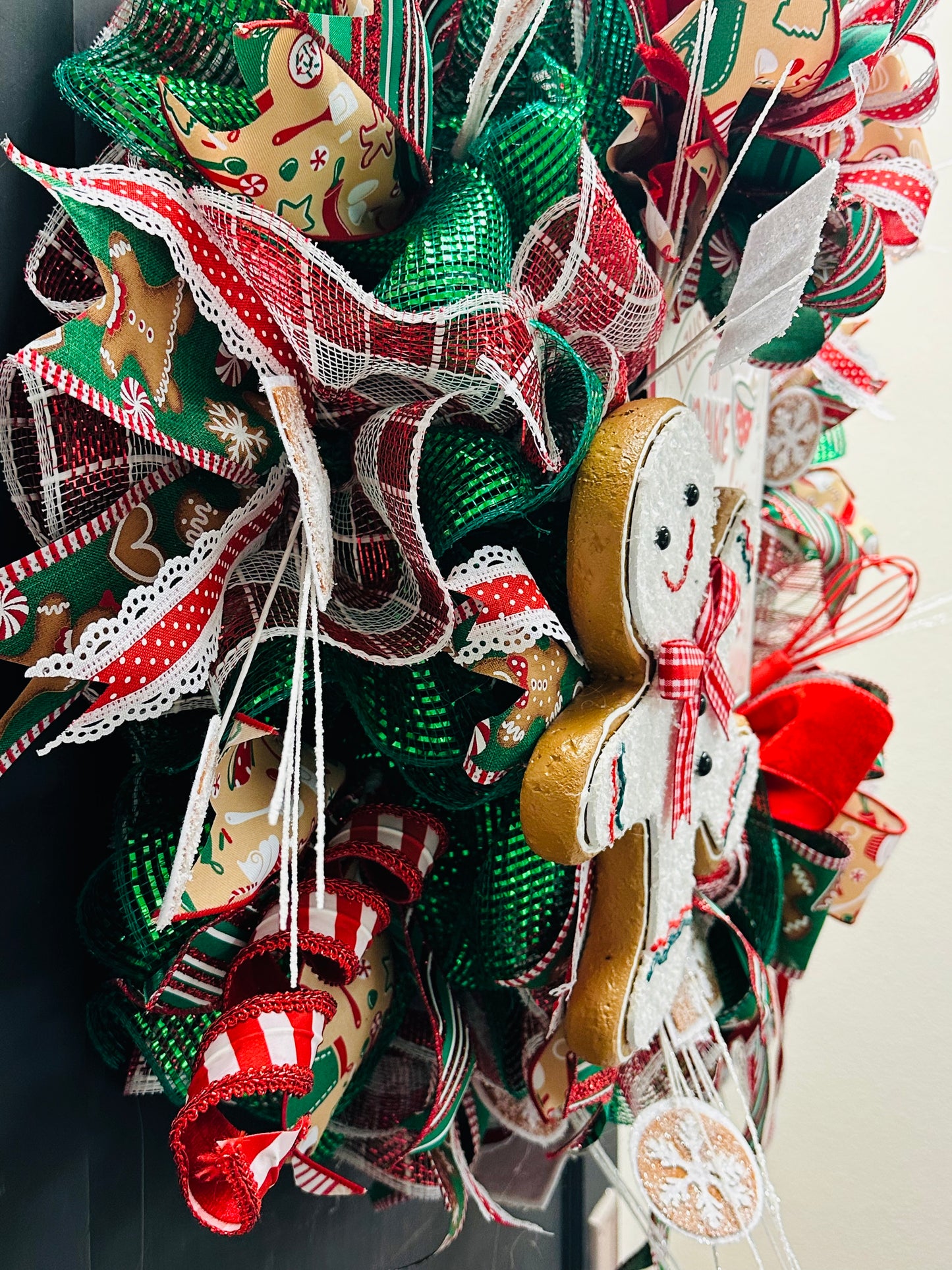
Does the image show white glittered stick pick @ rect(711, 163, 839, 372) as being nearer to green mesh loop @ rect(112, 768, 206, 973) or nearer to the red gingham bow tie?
the red gingham bow tie

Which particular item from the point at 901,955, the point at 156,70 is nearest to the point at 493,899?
the point at 156,70

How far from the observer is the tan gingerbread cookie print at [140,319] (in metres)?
0.28

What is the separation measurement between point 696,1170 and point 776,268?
37 cm

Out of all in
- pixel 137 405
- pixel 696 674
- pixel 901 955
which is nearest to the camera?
pixel 137 405

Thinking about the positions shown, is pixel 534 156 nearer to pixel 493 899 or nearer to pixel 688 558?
pixel 688 558

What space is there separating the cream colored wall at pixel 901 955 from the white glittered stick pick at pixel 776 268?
78 cm

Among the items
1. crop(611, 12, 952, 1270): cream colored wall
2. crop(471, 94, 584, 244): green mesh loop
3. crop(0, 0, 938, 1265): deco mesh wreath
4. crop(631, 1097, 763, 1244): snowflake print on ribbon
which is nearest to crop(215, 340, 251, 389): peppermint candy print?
crop(0, 0, 938, 1265): deco mesh wreath

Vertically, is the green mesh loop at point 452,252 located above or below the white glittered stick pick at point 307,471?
above

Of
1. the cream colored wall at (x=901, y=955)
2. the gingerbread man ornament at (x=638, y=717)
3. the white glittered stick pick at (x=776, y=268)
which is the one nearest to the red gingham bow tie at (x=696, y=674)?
the gingerbread man ornament at (x=638, y=717)

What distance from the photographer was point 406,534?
0.31 metres

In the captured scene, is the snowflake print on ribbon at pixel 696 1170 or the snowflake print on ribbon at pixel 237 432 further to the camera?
the snowflake print on ribbon at pixel 696 1170

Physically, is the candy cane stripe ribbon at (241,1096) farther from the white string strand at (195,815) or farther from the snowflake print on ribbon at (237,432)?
the snowflake print on ribbon at (237,432)

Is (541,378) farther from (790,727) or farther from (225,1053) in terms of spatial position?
(790,727)

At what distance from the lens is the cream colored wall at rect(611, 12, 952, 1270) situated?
1.03 metres
